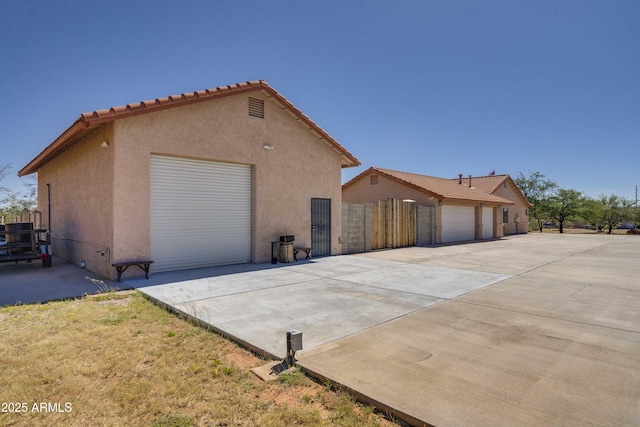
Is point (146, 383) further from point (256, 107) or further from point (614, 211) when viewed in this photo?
point (614, 211)

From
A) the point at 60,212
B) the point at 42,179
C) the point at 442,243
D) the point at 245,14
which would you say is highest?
the point at 245,14

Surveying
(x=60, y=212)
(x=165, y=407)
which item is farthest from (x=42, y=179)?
(x=165, y=407)

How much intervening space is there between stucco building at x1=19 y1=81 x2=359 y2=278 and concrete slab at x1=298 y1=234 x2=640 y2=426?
7246mm

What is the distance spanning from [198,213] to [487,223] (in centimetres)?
2479

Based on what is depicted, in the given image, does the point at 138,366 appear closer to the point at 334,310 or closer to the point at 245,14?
the point at 334,310

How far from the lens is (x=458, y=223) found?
23984mm

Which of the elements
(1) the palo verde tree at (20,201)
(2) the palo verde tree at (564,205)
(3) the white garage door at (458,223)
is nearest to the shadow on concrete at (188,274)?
(3) the white garage door at (458,223)

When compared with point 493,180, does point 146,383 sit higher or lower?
lower

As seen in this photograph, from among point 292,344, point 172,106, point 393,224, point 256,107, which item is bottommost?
point 292,344

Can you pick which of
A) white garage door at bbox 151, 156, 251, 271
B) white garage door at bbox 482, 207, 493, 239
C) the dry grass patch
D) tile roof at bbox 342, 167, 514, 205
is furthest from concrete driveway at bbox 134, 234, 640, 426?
white garage door at bbox 482, 207, 493, 239

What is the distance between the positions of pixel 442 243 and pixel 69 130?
65.1ft

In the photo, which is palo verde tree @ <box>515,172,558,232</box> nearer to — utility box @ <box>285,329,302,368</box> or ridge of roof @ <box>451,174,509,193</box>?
ridge of roof @ <box>451,174,509,193</box>

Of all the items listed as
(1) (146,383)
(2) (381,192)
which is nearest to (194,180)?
(1) (146,383)

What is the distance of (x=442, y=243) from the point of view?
21516 millimetres
